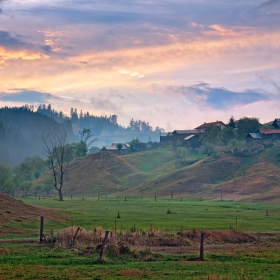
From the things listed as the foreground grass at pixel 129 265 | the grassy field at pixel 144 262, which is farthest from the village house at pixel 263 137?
the foreground grass at pixel 129 265

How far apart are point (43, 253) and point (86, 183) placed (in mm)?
148429

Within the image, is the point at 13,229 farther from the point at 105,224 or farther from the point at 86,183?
the point at 86,183

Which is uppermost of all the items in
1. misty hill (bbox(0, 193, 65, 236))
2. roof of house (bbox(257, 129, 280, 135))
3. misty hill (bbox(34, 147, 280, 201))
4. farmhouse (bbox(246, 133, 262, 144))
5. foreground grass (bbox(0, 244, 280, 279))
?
roof of house (bbox(257, 129, 280, 135))

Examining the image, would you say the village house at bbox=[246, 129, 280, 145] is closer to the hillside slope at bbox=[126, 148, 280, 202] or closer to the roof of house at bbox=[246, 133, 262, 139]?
the roof of house at bbox=[246, 133, 262, 139]

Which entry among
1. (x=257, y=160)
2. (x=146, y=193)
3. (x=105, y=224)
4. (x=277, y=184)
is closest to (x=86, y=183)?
(x=146, y=193)

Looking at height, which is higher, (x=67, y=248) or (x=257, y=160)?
(x=257, y=160)

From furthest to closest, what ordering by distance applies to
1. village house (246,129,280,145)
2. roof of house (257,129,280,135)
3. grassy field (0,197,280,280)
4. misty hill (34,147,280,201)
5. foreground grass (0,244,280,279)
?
1. roof of house (257,129,280,135)
2. village house (246,129,280,145)
3. misty hill (34,147,280,201)
4. grassy field (0,197,280,280)
5. foreground grass (0,244,280,279)

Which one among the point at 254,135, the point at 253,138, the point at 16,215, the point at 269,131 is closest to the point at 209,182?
the point at 253,138

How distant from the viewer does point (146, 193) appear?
513 feet

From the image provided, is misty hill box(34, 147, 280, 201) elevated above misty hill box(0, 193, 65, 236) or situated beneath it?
elevated above

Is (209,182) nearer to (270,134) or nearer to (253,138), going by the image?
(253,138)

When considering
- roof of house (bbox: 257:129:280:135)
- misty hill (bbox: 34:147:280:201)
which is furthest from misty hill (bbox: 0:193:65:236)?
roof of house (bbox: 257:129:280:135)

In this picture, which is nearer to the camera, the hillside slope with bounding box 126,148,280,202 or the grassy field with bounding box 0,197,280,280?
the grassy field with bounding box 0,197,280,280

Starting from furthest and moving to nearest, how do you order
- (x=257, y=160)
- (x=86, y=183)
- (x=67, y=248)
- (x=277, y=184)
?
(x=86, y=183), (x=257, y=160), (x=277, y=184), (x=67, y=248)
